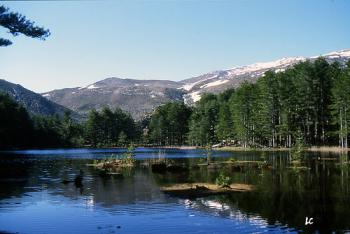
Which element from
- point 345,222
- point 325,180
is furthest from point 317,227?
point 325,180

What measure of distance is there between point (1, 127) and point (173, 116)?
7765 cm

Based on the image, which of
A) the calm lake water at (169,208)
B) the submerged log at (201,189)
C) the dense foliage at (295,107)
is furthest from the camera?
the dense foliage at (295,107)

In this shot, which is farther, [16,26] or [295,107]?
[295,107]

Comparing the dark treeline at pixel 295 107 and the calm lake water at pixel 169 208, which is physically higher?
the dark treeline at pixel 295 107

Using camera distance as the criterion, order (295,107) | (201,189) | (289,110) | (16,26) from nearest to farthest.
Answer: (16,26) → (201,189) → (295,107) → (289,110)

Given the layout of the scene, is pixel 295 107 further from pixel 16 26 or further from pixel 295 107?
pixel 16 26

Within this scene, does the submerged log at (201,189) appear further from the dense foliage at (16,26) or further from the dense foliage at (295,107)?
the dense foliage at (295,107)

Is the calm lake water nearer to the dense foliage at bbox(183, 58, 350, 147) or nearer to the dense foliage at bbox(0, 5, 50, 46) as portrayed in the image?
the dense foliage at bbox(0, 5, 50, 46)

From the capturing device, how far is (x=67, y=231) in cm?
2262

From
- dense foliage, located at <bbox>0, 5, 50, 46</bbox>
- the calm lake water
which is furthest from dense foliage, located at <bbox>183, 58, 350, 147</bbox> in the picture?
dense foliage, located at <bbox>0, 5, 50, 46</bbox>

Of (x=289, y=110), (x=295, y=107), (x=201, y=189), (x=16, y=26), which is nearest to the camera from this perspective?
(x=16, y=26)

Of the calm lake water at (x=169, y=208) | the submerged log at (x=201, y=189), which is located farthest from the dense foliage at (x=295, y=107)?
the calm lake water at (x=169, y=208)

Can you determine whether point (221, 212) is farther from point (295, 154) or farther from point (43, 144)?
point (43, 144)

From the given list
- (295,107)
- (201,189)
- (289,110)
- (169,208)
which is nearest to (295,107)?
(295,107)
